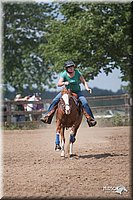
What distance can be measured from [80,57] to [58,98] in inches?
329

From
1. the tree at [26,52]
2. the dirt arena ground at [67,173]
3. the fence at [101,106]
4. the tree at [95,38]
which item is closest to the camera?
the dirt arena ground at [67,173]

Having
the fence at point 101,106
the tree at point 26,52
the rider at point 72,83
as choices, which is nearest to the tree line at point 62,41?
the tree at point 26,52

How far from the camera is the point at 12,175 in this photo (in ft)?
18.1

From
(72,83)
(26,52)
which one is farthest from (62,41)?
(72,83)

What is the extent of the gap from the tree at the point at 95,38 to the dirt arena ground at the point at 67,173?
602 cm

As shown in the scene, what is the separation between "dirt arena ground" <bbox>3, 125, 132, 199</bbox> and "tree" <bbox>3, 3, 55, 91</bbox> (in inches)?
390

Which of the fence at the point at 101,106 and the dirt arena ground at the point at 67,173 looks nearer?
the dirt arena ground at the point at 67,173

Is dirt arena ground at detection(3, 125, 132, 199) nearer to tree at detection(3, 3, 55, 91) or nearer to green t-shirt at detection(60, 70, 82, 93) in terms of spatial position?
green t-shirt at detection(60, 70, 82, 93)

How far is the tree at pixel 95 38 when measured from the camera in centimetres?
1422

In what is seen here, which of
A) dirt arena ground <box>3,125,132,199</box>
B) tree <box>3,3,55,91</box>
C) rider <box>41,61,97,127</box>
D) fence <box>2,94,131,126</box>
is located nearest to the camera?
dirt arena ground <box>3,125,132,199</box>

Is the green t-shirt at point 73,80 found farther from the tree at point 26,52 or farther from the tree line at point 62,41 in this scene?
the tree at point 26,52

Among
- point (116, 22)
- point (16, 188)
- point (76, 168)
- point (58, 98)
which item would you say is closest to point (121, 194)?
point (16, 188)

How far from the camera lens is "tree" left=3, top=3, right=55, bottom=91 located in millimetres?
17719

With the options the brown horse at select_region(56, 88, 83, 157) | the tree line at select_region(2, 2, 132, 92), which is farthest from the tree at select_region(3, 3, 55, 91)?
the brown horse at select_region(56, 88, 83, 157)
